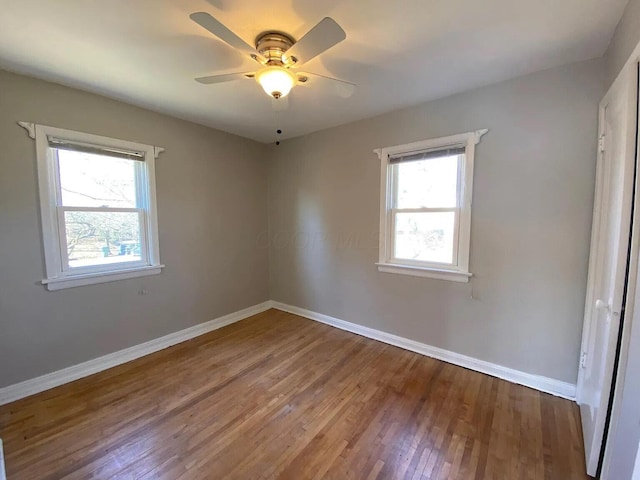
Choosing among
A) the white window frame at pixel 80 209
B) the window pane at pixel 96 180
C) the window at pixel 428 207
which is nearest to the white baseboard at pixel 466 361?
the window at pixel 428 207

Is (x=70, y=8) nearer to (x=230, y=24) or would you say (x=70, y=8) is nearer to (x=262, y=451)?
(x=230, y=24)

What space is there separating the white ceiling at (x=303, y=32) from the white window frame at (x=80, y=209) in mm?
438

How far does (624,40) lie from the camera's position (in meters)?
1.44

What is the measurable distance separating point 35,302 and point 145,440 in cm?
151

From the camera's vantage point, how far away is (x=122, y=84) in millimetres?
2238

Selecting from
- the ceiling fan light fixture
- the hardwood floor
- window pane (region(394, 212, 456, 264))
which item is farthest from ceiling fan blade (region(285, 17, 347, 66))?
the hardwood floor

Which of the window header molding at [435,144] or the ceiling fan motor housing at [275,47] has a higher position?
the ceiling fan motor housing at [275,47]

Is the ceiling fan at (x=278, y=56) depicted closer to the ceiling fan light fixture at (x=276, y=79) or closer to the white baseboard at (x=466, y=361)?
the ceiling fan light fixture at (x=276, y=79)

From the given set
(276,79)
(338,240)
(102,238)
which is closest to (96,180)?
(102,238)

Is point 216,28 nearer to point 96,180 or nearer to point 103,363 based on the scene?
point 96,180

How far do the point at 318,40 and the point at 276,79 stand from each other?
422 millimetres

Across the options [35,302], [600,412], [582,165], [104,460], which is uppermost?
[582,165]

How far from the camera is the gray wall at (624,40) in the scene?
1.28 metres

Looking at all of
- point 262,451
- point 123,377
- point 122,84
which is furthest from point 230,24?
point 123,377
